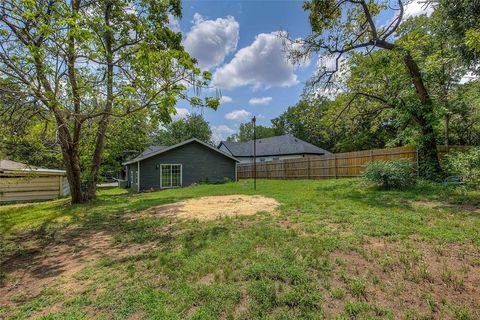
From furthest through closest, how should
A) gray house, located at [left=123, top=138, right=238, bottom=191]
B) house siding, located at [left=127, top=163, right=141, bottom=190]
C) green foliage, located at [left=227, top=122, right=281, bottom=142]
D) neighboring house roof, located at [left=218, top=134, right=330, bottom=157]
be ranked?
green foliage, located at [left=227, top=122, right=281, bottom=142]
neighboring house roof, located at [left=218, top=134, right=330, bottom=157]
house siding, located at [left=127, top=163, right=141, bottom=190]
gray house, located at [left=123, top=138, right=238, bottom=191]

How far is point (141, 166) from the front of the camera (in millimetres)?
17375

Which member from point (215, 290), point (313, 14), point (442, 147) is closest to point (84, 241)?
point (215, 290)

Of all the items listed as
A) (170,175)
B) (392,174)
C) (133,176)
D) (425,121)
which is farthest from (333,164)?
(133,176)

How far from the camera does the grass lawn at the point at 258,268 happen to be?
240cm

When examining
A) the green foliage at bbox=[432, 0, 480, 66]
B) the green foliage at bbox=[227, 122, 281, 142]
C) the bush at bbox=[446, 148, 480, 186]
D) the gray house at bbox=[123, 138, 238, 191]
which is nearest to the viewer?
the green foliage at bbox=[432, 0, 480, 66]

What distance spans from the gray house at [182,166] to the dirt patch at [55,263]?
1243 cm

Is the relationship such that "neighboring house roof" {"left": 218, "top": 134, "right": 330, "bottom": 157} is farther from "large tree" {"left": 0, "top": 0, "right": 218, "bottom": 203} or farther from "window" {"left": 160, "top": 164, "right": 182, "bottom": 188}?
"large tree" {"left": 0, "top": 0, "right": 218, "bottom": 203}

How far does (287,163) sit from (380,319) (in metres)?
18.0

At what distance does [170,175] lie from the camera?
60.3 ft

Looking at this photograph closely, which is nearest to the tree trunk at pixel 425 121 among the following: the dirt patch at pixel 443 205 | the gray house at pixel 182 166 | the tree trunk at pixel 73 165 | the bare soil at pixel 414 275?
the dirt patch at pixel 443 205

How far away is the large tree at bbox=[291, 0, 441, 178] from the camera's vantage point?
32.1ft

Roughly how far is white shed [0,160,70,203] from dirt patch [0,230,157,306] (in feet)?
32.0

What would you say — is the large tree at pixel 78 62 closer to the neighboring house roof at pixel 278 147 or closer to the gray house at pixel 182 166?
the gray house at pixel 182 166

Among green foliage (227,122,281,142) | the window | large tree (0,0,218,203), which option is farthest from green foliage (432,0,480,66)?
green foliage (227,122,281,142)
